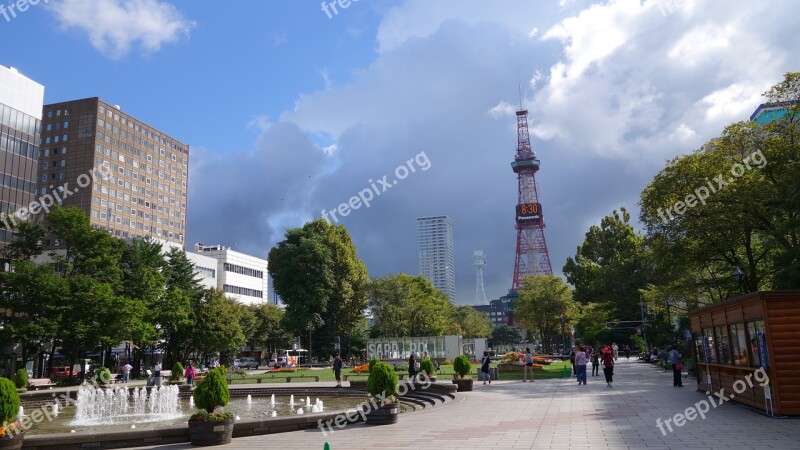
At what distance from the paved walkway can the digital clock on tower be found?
127040 millimetres

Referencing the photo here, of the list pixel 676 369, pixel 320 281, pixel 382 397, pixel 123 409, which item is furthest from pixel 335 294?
pixel 382 397

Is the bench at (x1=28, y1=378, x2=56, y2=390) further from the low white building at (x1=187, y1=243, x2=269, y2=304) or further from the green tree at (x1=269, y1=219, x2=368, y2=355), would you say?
the low white building at (x1=187, y1=243, x2=269, y2=304)

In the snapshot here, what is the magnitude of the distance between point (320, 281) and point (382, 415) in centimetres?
4458

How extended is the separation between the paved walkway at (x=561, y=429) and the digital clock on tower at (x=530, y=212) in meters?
127

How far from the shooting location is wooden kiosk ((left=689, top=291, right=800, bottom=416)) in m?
14.0

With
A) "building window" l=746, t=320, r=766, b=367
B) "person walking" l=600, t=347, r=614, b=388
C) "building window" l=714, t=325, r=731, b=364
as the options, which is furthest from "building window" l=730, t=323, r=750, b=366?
"person walking" l=600, t=347, r=614, b=388

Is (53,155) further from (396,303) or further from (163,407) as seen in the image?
(163,407)

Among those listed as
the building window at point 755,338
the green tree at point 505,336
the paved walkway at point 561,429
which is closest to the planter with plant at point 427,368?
the paved walkway at point 561,429

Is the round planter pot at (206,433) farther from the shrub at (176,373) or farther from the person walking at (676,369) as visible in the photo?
the shrub at (176,373)

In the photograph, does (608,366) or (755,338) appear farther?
(608,366)

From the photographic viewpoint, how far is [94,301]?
35.2m

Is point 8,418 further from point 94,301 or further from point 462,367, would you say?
point 94,301

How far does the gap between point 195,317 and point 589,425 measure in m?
40.0

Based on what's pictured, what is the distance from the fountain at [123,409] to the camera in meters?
20.0
